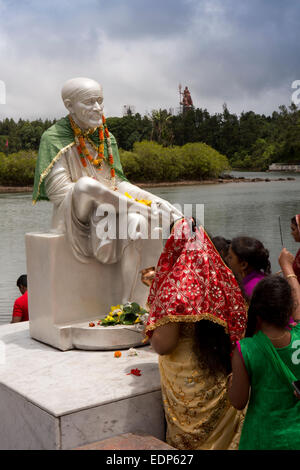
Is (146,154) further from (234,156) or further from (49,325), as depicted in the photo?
(49,325)

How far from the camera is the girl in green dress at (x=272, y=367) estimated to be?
188 centimetres

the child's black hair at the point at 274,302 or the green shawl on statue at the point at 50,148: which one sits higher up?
the green shawl on statue at the point at 50,148

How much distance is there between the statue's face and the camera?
3.70 meters

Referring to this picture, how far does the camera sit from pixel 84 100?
3.70 metres

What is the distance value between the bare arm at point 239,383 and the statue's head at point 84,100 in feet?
7.86

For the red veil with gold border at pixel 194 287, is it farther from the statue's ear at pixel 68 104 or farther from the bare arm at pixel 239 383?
the statue's ear at pixel 68 104

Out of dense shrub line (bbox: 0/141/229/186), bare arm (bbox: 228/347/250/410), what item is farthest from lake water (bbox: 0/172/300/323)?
bare arm (bbox: 228/347/250/410)

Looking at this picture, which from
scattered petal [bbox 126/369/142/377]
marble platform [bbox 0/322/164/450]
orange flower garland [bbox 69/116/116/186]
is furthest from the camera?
orange flower garland [bbox 69/116/116/186]

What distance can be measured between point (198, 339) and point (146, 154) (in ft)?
51.0

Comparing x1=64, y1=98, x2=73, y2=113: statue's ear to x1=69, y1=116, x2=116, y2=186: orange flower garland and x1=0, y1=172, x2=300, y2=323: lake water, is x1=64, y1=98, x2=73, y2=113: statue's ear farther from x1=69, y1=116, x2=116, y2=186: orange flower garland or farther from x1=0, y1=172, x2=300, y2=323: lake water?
x1=0, y1=172, x2=300, y2=323: lake water

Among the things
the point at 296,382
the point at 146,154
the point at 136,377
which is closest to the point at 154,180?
the point at 146,154

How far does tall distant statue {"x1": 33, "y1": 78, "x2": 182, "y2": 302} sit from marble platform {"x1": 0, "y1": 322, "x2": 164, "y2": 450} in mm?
782

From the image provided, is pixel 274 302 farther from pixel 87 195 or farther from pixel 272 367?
pixel 87 195

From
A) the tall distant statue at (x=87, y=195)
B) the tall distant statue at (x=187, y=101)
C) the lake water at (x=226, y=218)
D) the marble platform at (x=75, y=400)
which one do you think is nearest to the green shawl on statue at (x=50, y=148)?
the tall distant statue at (x=87, y=195)
